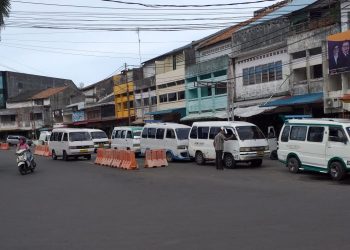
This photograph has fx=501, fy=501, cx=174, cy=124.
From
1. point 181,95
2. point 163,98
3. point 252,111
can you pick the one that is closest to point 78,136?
point 252,111

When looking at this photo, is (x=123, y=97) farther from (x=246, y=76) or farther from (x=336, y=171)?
(x=336, y=171)

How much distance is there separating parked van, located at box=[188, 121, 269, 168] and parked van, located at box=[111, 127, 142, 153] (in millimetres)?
8126

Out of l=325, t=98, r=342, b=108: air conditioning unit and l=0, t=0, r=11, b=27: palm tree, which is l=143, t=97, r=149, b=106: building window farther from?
l=0, t=0, r=11, b=27: palm tree

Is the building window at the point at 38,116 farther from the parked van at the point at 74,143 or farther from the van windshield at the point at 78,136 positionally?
the van windshield at the point at 78,136

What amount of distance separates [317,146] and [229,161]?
5.43m

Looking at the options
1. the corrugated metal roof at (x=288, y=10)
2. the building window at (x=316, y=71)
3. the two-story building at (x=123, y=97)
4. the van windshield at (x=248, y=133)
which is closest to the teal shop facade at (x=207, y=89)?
the corrugated metal roof at (x=288, y=10)

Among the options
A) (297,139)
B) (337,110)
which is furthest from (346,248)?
(337,110)

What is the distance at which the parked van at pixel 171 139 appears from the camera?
84.0 feet

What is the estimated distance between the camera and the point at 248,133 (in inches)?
854

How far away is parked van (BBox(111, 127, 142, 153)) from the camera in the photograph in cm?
3107

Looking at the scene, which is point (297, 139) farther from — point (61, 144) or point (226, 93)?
point (226, 93)

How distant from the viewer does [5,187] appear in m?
16.9

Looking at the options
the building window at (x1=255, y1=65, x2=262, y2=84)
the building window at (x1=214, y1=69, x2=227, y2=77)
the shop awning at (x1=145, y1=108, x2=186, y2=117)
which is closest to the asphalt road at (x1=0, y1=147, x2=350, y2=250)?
the building window at (x1=255, y1=65, x2=262, y2=84)

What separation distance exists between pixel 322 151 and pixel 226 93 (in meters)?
24.5
